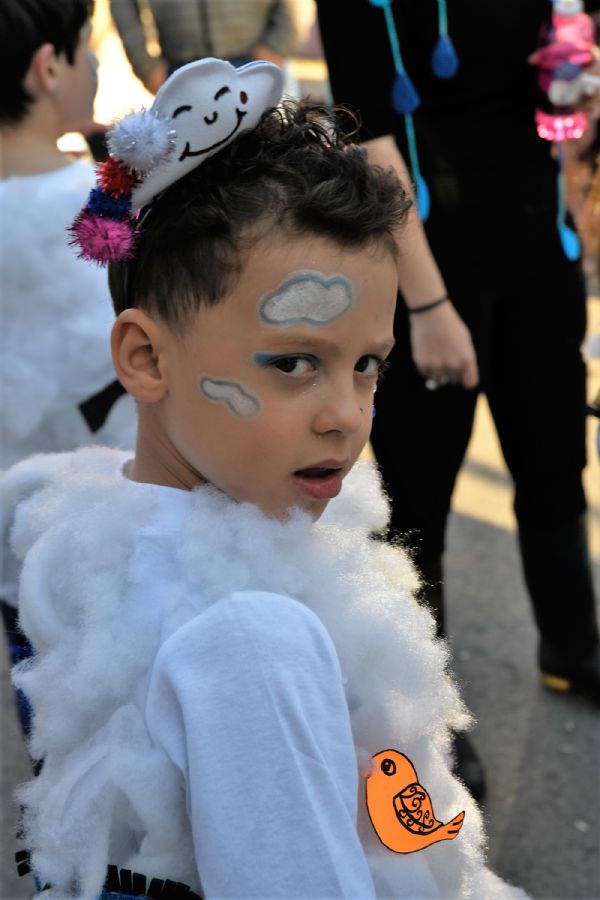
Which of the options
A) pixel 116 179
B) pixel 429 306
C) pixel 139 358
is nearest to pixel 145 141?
pixel 116 179

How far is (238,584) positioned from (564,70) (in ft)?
5.07

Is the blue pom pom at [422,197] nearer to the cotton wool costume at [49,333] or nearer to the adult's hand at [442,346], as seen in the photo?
the adult's hand at [442,346]

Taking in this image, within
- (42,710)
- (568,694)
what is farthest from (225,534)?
(568,694)

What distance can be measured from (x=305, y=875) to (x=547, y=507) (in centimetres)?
175

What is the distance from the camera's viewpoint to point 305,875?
0.96 meters

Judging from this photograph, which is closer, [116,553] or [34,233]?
[116,553]

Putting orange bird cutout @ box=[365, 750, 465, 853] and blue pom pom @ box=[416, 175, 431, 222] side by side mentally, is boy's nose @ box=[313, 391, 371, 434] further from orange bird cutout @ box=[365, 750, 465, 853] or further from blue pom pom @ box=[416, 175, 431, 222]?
blue pom pom @ box=[416, 175, 431, 222]

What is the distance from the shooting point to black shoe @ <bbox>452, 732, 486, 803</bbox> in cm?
249

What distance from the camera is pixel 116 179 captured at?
1161mm

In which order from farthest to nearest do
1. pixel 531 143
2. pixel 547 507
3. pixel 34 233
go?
pixel 547 507
pixel 531 143
pixel 34 233

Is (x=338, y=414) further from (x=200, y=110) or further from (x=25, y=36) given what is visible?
(x=25, y=36)

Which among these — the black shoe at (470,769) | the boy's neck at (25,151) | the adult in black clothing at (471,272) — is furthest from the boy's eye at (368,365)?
the black shoe at (470,769)

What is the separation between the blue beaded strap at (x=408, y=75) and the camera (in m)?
2.08

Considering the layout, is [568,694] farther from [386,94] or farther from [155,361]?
[155,361]
